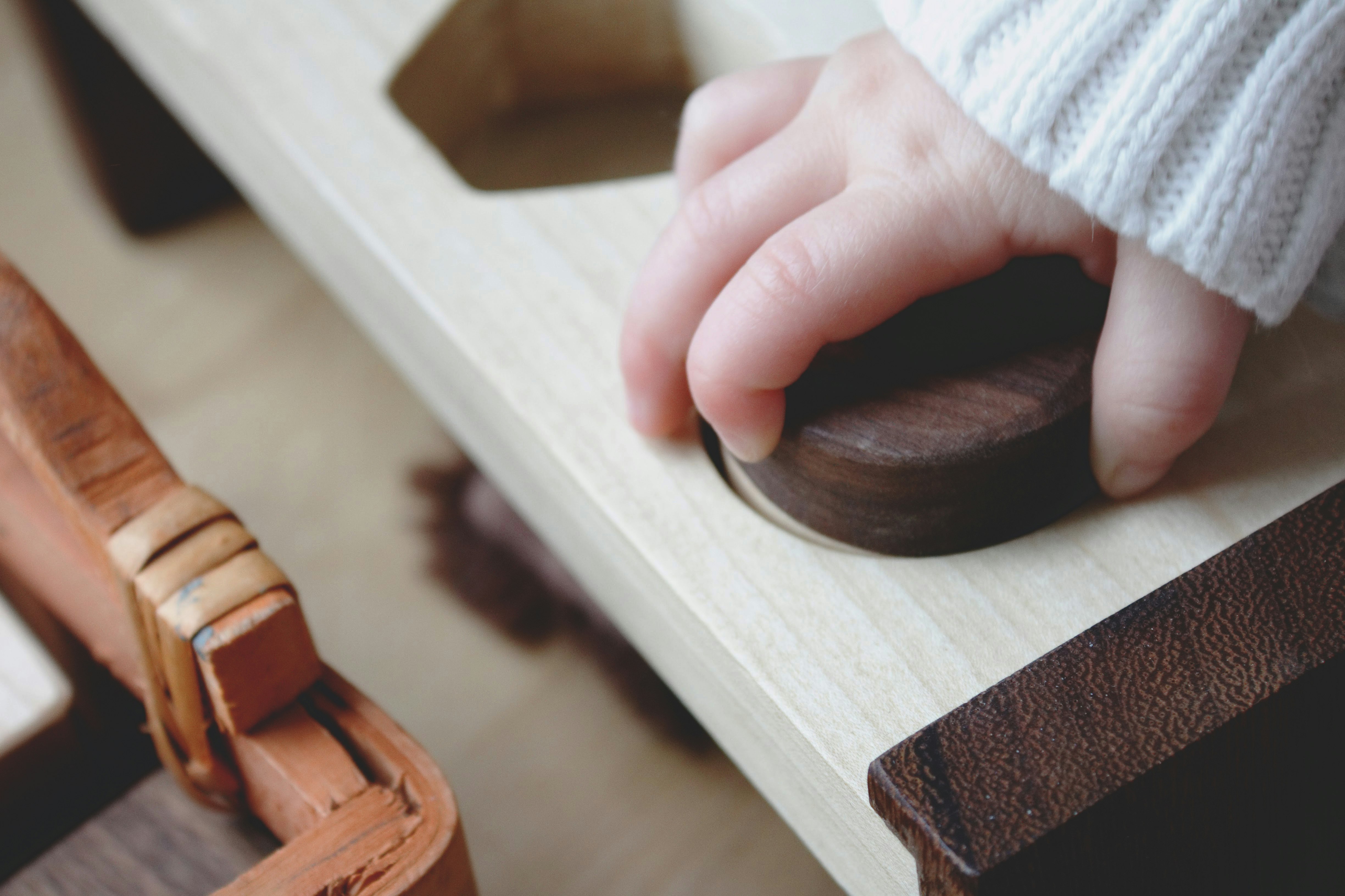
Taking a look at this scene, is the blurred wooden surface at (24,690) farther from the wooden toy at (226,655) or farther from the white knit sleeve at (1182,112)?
the white knit sleeve at (1182,112)

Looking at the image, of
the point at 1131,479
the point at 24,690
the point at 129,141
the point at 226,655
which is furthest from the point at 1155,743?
the point at 129,141

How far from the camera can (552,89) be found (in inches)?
19.4

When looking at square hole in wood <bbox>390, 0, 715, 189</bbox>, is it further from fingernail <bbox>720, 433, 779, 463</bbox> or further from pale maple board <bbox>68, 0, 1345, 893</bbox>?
fingernail <bbox>720, 433, 779, 463</bbox>

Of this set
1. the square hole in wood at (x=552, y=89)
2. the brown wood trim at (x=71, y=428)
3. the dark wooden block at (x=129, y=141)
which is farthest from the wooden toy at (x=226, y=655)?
the dark wooden block at (x=129, y=141)

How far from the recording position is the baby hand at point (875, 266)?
0.91 feet

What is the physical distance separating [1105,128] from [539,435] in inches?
7.0

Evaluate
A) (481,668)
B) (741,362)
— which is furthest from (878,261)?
(481,668)

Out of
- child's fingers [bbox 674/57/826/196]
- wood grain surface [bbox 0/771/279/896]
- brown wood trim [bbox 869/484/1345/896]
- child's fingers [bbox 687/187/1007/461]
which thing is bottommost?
brown wood trim [bbox 869/484/1345/896]

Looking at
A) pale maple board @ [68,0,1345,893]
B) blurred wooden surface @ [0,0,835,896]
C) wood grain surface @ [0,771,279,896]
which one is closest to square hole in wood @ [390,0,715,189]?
pale maple board @ [68,0,1345,893]

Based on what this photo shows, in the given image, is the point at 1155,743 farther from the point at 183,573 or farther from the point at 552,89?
the point at 552,89

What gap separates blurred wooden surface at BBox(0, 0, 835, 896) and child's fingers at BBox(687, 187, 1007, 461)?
21cm

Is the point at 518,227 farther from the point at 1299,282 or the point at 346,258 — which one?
the point at 1299,282

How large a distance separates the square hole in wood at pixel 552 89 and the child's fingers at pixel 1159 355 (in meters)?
0.24

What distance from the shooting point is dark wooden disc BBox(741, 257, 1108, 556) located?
0.28m
